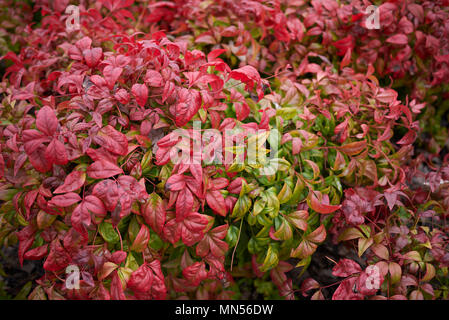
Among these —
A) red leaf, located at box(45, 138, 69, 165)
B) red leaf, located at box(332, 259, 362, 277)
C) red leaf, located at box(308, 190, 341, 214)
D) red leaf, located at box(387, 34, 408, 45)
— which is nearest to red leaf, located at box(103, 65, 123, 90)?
red leaf, located at box(45, 138, 69, 165)

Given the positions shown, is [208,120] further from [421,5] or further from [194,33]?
[421,5]

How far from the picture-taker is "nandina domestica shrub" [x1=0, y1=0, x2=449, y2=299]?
Answer: 109cm

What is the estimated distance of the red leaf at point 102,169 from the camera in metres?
1.05

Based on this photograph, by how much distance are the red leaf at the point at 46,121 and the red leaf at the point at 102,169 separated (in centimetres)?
16

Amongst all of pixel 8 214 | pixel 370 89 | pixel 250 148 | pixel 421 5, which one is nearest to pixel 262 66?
pixel 370 89

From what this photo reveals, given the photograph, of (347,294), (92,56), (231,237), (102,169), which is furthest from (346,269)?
(92,56)

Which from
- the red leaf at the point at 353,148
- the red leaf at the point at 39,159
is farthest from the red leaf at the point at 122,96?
the red leaf at the point at 353,148

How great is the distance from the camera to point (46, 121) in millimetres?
1023

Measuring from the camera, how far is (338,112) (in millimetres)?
1396

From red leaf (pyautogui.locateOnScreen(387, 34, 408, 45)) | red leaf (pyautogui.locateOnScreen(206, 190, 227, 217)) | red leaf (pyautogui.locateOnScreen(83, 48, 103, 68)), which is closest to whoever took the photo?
red leaf (pyautogui.locateOnScreen(206, 190, 227, 217))

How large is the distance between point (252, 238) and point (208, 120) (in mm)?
478

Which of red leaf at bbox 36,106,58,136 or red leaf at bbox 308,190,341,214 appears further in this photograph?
red leaf at bbox 308,190,341,214

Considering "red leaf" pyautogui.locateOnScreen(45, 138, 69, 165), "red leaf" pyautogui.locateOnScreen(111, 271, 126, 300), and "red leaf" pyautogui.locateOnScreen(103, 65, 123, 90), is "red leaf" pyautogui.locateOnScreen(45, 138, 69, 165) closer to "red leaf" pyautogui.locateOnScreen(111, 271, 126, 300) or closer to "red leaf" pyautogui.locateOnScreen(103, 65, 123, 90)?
"red leaf" pyautogui.locateOnScreen(103, 65, 123, 90)

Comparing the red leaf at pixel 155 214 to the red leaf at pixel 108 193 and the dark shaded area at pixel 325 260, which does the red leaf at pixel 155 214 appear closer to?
the red leaf at pixel 108 193
